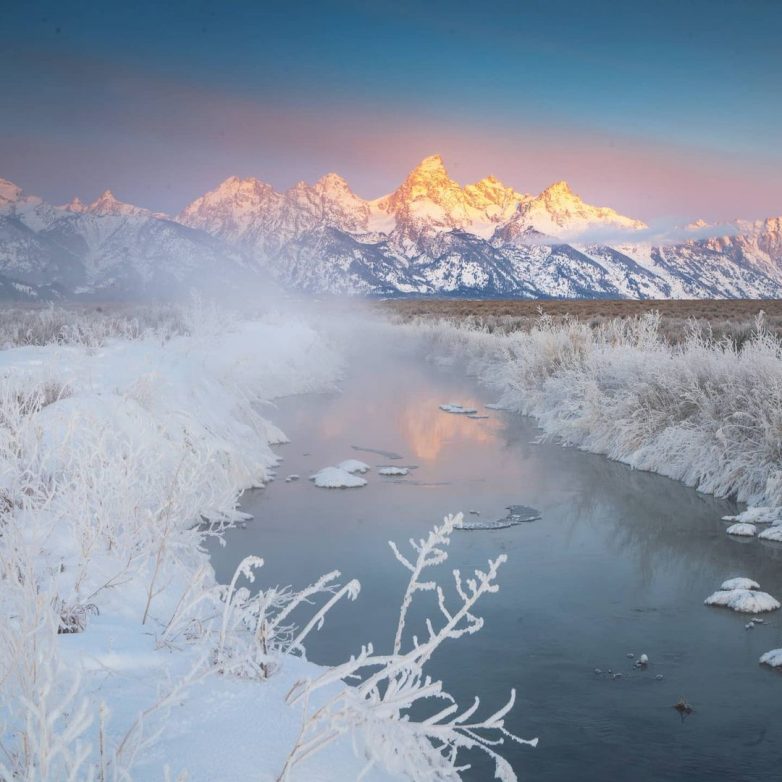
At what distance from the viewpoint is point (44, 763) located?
5.34ft

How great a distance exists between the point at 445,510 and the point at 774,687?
4.52 m

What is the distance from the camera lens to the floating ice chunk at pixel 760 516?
870 cm

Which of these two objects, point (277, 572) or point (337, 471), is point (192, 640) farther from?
point (337, 471)

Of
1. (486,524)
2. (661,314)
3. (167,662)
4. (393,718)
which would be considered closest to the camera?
(393,718)

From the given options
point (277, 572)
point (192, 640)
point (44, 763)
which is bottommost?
point (277, 572)

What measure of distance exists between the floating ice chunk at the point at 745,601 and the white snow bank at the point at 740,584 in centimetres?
9

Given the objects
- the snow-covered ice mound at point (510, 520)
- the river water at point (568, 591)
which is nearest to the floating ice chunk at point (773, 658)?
the river water at point (568, 591)

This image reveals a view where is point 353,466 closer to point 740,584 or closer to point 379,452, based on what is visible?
point 379,452

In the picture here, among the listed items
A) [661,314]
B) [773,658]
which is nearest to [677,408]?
[773,658]

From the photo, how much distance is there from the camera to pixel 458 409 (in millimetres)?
16859

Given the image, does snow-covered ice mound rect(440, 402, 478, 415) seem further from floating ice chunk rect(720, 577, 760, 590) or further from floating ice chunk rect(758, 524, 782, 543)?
floating ice chunk rect(720, 577, 760, 590)

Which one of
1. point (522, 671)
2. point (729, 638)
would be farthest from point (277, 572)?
point (729, 638)

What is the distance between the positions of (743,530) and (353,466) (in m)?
5.17

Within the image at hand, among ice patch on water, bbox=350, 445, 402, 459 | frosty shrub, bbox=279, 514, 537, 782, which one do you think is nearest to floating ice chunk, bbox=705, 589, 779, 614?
frosty shrub, bbox=279, 514, 537, 782
